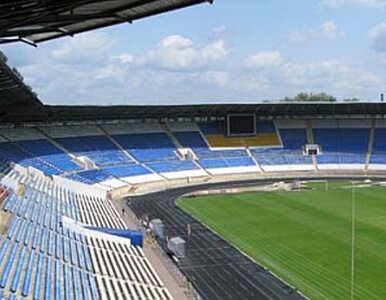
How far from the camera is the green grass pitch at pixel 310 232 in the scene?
27.8m

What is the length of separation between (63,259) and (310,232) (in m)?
17.4

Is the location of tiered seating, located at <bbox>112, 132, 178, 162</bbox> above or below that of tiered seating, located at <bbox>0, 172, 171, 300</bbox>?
above

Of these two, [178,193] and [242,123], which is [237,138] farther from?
[178,193]

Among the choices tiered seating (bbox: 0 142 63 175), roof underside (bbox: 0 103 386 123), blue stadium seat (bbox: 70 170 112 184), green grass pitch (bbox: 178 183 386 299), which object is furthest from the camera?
roof underside (bbox: 0 103 386 123)

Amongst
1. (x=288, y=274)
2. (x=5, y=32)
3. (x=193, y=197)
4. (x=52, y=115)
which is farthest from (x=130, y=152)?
(x=5, y=32)

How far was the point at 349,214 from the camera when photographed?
42781 millimetres

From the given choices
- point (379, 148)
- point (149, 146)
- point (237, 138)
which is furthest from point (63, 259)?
point (379, 148)

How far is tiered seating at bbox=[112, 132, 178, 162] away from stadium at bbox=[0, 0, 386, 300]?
0.68 ft

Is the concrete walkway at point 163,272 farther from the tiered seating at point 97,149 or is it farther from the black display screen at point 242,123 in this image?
the black display screen at point 242,123

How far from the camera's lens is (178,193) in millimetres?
55906

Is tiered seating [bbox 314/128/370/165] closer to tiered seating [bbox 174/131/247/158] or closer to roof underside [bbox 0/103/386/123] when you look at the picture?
roof underside [bbox 0/103/386/123]

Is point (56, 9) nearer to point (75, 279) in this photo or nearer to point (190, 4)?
point (190, 4)

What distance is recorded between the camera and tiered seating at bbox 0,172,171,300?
21.0m

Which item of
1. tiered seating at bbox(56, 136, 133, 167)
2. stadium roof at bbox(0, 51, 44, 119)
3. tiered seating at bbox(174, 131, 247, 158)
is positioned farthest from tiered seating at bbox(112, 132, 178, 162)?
stadium roof at bbox(0, 51, 44, 119)
